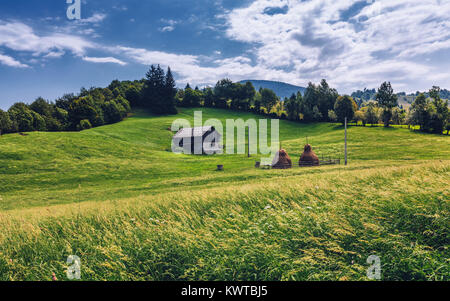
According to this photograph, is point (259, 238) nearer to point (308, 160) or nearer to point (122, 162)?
point (308, 160)

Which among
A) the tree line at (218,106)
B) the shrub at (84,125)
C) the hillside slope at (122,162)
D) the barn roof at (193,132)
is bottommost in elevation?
the hillside slope at (122,162)

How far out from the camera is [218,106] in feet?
405

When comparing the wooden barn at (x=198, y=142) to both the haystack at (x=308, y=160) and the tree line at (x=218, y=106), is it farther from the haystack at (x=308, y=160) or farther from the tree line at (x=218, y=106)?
the tree line at (x=218, y=106)

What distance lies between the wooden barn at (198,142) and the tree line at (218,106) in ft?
105

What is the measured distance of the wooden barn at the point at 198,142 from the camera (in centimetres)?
5831

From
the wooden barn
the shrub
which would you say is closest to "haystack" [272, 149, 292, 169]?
the wooden barn

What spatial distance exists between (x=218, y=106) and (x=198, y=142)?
6757 centimetres

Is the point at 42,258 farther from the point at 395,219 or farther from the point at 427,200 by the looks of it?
the point at 427,200

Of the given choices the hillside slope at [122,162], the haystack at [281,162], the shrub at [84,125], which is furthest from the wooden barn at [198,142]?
the shrub at [84,125]

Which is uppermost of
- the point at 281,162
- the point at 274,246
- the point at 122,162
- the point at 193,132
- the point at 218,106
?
the point at 218,106

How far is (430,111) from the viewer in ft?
225

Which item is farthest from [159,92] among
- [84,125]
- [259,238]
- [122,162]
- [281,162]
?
[259,238]

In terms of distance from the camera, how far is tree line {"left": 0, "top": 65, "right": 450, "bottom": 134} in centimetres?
6738
